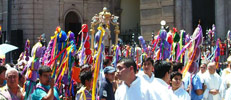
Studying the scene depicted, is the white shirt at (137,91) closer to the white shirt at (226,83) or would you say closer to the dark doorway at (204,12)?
the white shirt at (226,83)

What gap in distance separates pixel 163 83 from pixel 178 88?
1355 millimetres

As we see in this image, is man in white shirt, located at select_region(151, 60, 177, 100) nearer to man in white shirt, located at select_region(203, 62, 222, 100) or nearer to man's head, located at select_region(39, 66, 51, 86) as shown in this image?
man's head, located at select_region(39, 66, 51, 86)

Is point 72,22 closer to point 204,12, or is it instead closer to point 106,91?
point 204,12

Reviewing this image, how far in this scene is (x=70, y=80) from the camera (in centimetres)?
963

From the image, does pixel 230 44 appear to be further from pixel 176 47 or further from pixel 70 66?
pixel 70 66

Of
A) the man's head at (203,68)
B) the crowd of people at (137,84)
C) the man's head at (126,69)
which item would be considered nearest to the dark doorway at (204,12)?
the crowd of people at (137,84)

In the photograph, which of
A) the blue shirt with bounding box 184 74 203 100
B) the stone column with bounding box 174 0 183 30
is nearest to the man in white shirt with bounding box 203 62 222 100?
the blue shirt with bounding box 184 74 203 100

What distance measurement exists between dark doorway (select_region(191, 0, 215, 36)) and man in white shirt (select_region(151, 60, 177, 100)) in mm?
19067

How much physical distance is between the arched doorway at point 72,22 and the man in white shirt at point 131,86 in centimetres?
2285

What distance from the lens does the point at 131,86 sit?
5.06 metres

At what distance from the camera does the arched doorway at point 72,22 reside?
27.9m

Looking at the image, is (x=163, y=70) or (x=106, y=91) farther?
(x=106, y=91)

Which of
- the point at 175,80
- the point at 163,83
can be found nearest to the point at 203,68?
the point at 175,80

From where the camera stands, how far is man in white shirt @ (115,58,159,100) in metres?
4.97
